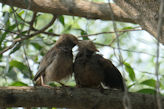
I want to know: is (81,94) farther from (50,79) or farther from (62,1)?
(62,1)

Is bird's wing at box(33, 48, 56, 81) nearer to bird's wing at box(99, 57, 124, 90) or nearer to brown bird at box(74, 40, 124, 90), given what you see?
brown bird at box(74, 40, 124, 90)

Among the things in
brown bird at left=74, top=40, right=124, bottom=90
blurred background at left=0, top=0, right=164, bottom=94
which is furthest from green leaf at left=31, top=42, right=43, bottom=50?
brown bird at left=74, top=40, right=124, bottom=90

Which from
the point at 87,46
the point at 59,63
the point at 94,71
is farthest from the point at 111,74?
the point at 59,63

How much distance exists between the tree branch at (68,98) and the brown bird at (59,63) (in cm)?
80

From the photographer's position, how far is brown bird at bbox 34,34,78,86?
4309 mm

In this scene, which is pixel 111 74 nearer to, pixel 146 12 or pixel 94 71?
pixel 94 71

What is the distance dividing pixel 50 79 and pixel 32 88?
1071mm

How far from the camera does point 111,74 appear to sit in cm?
415

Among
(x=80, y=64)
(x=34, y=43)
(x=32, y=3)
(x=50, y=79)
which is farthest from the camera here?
(x=34, y=43)

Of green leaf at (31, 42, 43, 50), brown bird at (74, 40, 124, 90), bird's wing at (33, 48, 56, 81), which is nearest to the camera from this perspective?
brown bird at (74, 40, 124, 90)

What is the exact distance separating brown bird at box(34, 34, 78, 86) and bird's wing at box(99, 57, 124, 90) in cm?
56

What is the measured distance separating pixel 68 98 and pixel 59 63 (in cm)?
102

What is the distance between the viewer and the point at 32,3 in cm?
504

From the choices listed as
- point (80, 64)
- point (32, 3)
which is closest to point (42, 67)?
point (80, 64)
